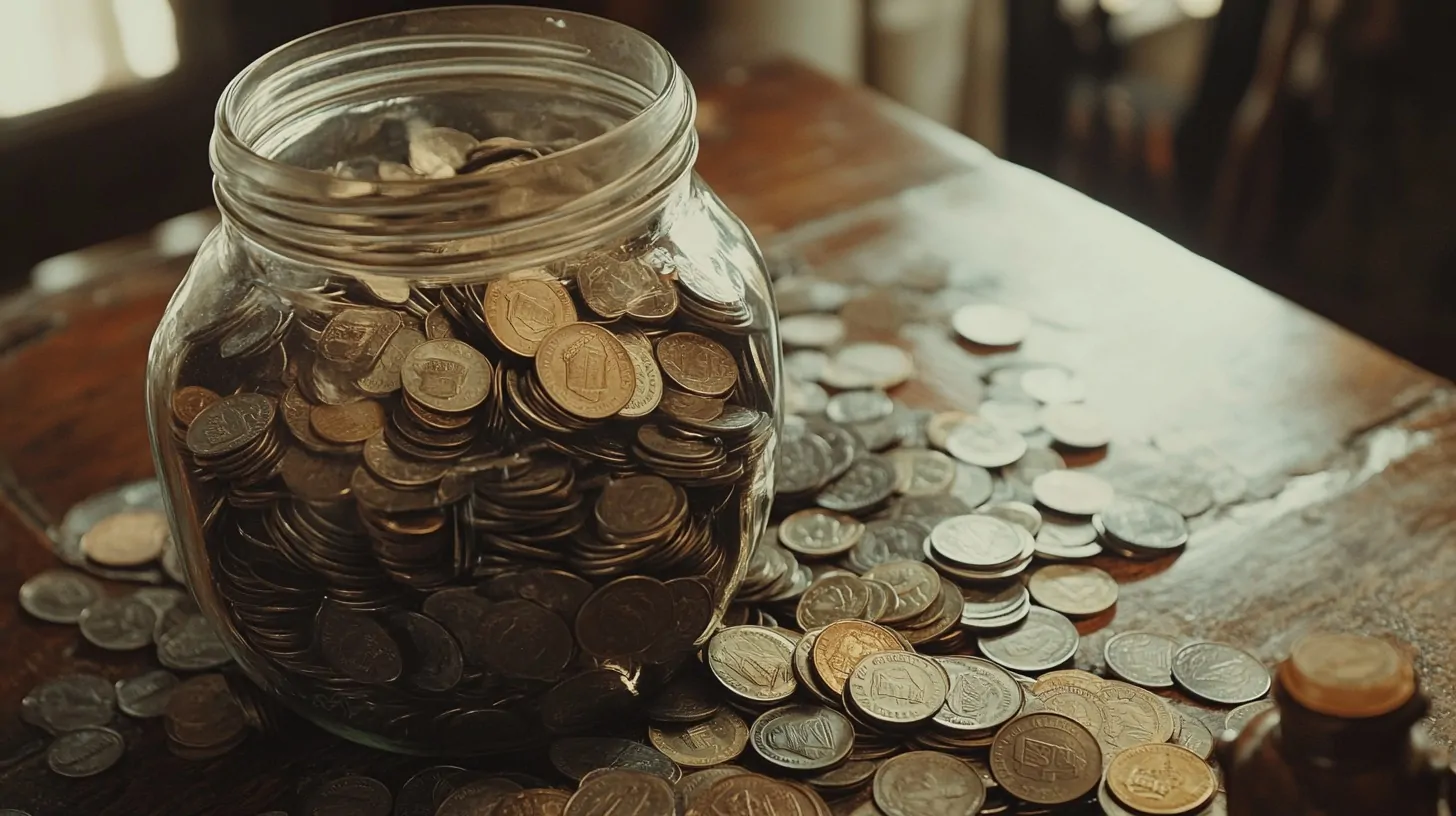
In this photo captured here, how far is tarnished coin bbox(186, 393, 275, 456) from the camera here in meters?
0.69

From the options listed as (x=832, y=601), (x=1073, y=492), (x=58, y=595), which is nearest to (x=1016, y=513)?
(x=1073, y=492)

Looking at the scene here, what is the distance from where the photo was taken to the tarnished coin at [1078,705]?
2.51 ft

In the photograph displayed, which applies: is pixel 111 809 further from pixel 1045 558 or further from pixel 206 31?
pixel 206 31

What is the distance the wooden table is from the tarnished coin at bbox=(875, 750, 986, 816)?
139 millimetres

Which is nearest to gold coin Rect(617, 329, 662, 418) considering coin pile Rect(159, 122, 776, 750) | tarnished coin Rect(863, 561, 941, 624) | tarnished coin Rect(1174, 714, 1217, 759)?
coin pile Rect(159, 122, 776, 750)

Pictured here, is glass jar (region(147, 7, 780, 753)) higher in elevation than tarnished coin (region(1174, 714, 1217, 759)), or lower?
higher

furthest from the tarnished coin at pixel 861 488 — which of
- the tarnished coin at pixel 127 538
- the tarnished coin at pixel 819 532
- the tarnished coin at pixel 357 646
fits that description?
the tarnished coin at pixel 127 538

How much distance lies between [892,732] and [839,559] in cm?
16

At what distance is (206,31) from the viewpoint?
203cm

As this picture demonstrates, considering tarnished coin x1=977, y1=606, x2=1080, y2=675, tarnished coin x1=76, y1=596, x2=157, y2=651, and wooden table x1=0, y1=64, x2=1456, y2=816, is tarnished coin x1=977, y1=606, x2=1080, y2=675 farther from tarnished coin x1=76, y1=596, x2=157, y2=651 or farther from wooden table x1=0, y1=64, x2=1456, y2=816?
tarnished coin x1=76, y1=596, x2=157, y2=651

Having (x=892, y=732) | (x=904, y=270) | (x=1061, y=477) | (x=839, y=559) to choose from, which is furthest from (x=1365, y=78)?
(x=892, y=732)

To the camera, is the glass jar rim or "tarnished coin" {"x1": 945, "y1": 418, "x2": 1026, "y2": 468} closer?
the glass jar rim

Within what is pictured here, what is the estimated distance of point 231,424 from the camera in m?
0.69

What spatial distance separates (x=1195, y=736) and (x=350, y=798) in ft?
1.46
